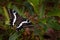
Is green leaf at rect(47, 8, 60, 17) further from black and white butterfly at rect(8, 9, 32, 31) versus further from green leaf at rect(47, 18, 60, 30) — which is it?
black and white butterfly at rect(8, 9, 32, 31)

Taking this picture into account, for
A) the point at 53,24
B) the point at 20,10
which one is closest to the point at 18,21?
the point at 20,10

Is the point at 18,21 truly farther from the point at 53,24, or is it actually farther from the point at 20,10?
the point at 53,24

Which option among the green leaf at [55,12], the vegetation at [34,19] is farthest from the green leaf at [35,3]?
→ the green leaf at [55,12]

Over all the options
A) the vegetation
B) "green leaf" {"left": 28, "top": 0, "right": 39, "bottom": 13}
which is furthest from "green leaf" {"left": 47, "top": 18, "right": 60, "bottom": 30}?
"green leaf" {"left": 28, "top": 0, "right": 39, "bottom": 13}

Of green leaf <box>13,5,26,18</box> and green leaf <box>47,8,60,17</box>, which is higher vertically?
green leaf <box>13,5,26,18</box>

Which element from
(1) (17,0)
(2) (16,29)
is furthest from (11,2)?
(2) (16,29)

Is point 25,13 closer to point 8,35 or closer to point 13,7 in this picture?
point 13,7

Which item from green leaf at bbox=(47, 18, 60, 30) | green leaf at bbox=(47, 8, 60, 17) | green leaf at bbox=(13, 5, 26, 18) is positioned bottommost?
green leaf at bbox=(47, 18, 60, 30)

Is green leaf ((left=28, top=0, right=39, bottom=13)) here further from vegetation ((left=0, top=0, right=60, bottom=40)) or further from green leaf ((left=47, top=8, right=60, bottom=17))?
green leaf ((left=47, top=8, right=60, bottom=17))
